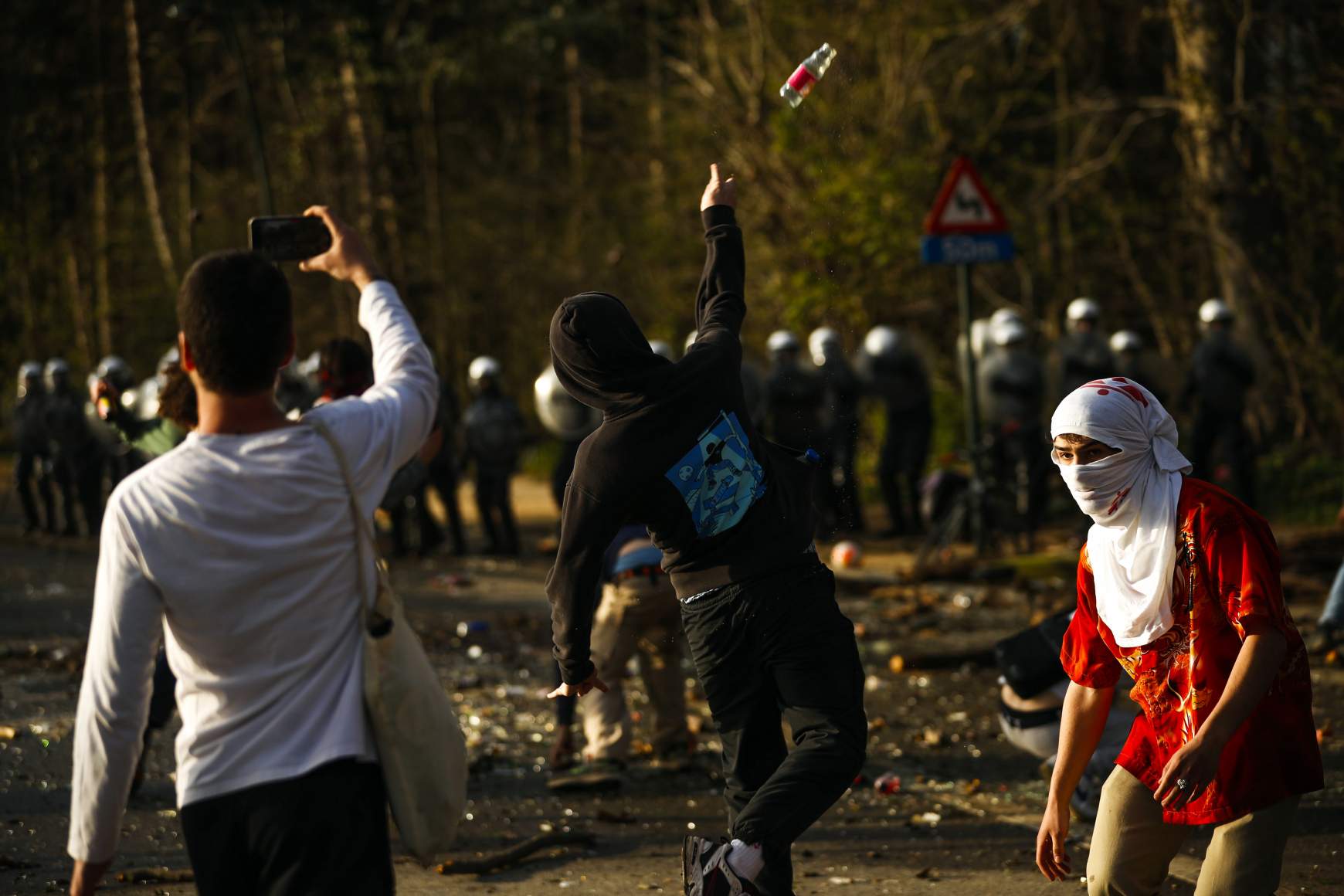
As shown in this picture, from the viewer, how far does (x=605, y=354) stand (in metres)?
4.18

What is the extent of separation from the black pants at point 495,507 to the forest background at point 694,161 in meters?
3.39

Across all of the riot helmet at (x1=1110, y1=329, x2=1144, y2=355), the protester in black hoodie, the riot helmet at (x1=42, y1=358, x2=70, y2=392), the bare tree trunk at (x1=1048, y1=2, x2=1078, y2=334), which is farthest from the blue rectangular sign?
the riot helmet at (x1=42, y1=358, x2=70, y2=392)

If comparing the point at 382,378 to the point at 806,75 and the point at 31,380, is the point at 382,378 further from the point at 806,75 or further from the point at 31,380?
the point at 31,380

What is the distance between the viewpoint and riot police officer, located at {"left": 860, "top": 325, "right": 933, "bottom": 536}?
1595 centimetres

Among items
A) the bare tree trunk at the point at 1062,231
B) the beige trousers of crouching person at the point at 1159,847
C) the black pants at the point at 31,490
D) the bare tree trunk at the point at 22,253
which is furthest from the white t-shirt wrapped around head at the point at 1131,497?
the bare tree trunk at the point at 22,253

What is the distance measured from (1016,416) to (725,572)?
10.7m

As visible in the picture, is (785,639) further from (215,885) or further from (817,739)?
(215,885)

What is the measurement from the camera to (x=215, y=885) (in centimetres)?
283

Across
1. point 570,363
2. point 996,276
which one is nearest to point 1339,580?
point 570,363

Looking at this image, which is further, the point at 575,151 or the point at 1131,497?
the point at 575,151

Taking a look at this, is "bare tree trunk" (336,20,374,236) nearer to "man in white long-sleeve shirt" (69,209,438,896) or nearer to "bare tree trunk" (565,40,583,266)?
"bare tree trunk" (565,40,583,266)

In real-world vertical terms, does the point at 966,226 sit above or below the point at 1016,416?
above

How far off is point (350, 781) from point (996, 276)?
20298 mm

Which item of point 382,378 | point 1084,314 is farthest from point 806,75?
point 1084,314
